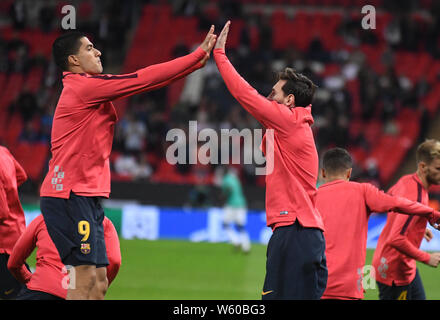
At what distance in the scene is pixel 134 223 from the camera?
57.7 feet

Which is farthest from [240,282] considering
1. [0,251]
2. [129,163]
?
[129,163]

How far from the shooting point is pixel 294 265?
4.89m

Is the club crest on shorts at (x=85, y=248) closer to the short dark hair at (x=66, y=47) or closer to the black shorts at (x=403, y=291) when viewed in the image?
the short dark hair at (x=66, y=47)

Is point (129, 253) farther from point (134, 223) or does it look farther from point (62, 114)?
point (62, 114)

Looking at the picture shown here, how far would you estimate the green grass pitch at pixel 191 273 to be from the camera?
10.1 meters

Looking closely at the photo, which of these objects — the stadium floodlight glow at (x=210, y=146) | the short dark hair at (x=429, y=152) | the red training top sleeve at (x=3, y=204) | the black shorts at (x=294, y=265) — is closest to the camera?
the black shorts at (x=294, y=265)

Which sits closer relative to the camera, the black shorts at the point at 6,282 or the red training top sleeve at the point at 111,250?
the red training top sleeve at the point at 111,250

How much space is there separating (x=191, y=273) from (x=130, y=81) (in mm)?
7716

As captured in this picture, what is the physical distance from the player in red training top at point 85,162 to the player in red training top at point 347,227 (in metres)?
1.64

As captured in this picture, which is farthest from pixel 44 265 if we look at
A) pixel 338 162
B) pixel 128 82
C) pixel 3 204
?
pixel 338 162

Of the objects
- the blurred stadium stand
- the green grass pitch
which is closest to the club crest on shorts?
the green grass pitch

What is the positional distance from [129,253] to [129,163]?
5889 millimetres

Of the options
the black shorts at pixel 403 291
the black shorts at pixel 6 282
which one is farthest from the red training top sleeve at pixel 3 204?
the black shorts at pixel 403 291
